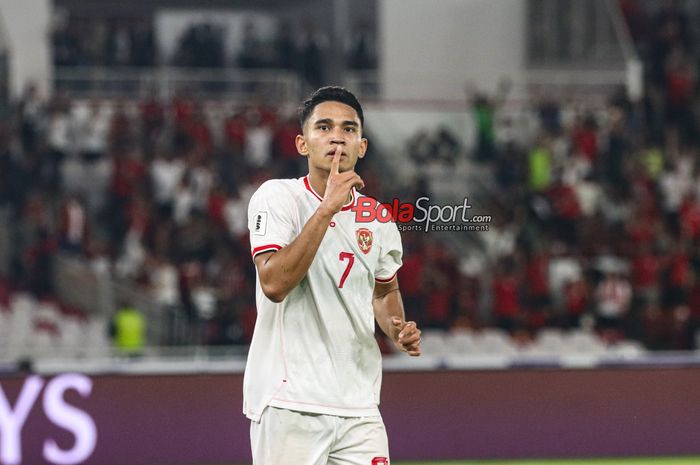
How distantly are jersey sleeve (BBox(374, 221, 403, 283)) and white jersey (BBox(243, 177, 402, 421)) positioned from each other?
136 mm

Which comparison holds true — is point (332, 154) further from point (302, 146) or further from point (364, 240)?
point (364, 240)

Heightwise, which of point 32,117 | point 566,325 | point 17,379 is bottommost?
point 566,325

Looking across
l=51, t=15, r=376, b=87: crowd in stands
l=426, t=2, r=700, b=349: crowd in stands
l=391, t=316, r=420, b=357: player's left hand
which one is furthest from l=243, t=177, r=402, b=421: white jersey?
l=51, t=15, r=376, b=87: crowd in stands

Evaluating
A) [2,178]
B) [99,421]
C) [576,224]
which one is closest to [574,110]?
[576,224]

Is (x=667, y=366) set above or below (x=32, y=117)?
below

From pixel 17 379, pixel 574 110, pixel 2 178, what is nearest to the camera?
pixel 17 379

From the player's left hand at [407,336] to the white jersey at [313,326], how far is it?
106 millimetres

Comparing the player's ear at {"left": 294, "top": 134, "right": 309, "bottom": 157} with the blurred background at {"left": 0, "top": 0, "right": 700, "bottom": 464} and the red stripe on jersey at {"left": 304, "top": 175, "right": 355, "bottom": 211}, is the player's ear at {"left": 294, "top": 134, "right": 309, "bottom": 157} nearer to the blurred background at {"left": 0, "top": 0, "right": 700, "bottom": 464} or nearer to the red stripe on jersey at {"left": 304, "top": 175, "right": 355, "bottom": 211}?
the red stripe on jersey at {"left": 304, "top": 175, "right": 355, "bottom": 211}

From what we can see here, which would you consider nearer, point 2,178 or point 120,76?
point 2,178

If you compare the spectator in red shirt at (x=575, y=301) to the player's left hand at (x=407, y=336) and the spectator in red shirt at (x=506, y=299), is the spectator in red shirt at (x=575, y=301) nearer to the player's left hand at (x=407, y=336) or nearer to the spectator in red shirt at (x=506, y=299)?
the spectator in red shirt at (x=506, y=299)

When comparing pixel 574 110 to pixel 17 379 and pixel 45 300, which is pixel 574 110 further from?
pixel 17 379

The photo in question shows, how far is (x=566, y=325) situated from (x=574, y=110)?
525cm

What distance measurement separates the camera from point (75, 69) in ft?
65.4

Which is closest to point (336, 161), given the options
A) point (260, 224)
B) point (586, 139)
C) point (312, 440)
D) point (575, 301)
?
point (260, 224)
